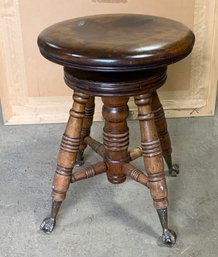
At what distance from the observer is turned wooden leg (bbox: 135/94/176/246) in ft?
3.25

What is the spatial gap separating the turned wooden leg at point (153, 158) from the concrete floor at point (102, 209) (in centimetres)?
7

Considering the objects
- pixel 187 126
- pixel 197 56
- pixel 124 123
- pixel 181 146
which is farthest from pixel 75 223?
pixel 197 56

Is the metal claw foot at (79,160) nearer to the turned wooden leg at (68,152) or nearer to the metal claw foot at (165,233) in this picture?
the turned wooden leg at (68,152)

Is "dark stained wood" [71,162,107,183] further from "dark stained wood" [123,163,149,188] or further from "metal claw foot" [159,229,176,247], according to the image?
"metal claw foot" [159,229,176,247]

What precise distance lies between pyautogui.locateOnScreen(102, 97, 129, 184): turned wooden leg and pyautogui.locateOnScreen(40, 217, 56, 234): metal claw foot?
0.21 metres

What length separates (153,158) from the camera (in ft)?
3.33

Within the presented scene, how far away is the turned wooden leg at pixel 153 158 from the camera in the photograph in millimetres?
990

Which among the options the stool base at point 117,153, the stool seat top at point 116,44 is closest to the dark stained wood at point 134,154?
the stool base at point 117,153

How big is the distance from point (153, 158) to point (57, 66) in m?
0.70

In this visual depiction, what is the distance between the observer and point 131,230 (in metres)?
1.11

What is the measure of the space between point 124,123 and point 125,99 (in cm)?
9

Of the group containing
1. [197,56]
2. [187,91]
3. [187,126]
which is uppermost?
[197,56]

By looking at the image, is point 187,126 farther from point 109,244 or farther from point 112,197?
point 109,244

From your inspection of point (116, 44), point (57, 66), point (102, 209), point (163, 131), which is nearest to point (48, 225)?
point (102, 209)
